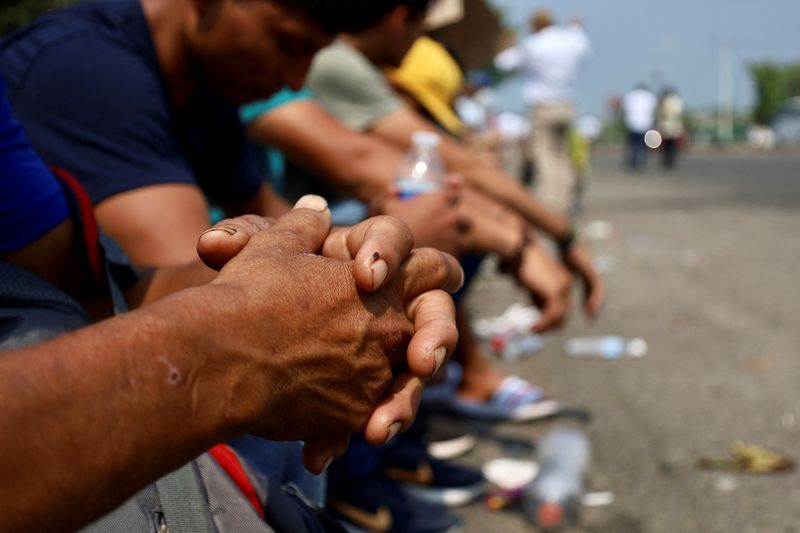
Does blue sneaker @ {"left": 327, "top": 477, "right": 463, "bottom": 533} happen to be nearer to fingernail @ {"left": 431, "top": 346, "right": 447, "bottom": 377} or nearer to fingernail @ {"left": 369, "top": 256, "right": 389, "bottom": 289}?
fingernail @ {"left": 431, "top": 346, "right": 447, "bottom": 377}

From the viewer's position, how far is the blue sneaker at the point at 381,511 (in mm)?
2490

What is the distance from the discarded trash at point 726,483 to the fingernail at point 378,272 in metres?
2.09

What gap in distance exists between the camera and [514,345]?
482 cm

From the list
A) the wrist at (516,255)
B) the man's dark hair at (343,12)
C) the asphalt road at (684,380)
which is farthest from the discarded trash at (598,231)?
the man's dark hair at (343,12)

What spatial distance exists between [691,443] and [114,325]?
2774 mm

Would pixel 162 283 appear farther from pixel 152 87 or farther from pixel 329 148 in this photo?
pixel 329 148

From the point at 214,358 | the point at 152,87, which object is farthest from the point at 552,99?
the point at 214,358

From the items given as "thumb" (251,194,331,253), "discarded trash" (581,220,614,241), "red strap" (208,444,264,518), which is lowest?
"discarded trash" (581,220,614,241)

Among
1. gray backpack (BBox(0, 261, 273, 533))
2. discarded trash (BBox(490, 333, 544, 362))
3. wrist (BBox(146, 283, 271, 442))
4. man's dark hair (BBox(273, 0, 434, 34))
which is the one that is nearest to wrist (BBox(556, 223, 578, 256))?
man's dark hair (BBox(273, 0, 434, 34))

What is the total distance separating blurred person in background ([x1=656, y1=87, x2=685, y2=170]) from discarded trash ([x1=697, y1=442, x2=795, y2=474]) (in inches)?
764

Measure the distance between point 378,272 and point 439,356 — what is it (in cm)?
16

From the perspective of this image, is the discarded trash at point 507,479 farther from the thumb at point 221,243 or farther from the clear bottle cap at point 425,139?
the thumb at point 221,243

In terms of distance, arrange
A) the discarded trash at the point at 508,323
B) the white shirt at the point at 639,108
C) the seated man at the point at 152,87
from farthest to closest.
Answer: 1. the white shirt at the point at 639,108
2. the discarded trash at the point at 508,323
3. the seated man at the point at 152,87

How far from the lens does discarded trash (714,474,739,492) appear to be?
2789 mm
